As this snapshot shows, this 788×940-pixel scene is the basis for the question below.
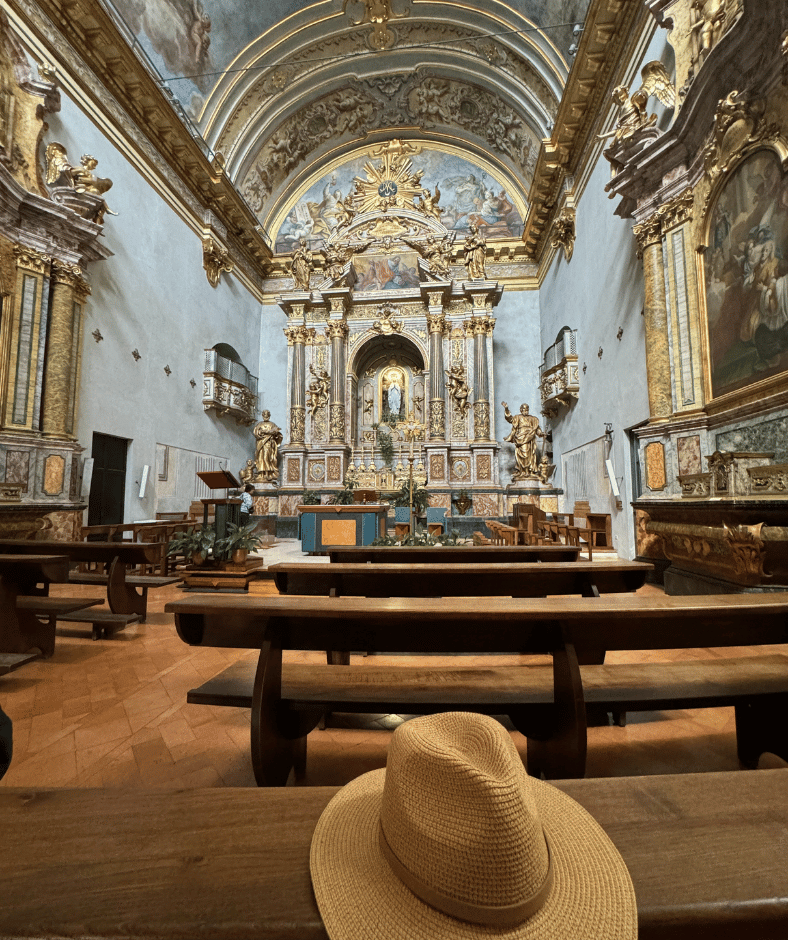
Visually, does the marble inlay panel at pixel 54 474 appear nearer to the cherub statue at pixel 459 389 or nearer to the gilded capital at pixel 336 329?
the gilded capital at pixel 336 329

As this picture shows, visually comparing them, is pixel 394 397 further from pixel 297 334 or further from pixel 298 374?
pixel 297 334

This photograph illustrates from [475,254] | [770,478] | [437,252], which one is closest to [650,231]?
[770,478]

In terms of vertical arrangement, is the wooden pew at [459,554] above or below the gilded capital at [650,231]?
below

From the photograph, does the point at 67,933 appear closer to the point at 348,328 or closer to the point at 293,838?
the point at 293,838

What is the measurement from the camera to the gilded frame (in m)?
4.40

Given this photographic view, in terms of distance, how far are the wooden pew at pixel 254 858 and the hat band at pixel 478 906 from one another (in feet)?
0.55

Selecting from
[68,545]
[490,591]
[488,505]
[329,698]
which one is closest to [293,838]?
[329,698]

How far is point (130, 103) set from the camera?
30.2 feet

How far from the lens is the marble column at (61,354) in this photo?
743cm

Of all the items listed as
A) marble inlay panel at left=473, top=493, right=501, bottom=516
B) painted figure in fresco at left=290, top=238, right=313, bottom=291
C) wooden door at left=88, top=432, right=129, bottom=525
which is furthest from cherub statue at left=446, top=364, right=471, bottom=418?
wooden door at left=88, top=432, right=129, bottom=525

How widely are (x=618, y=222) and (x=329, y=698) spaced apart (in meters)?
9.06

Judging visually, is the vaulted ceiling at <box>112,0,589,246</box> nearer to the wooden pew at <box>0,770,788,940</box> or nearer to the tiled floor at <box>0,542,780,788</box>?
the tiled floor at <box>0,542,780,788</box>

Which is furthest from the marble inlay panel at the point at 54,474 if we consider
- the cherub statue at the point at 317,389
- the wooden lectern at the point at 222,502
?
the cherub statue at the point at 317,389

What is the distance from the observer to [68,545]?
393cm
